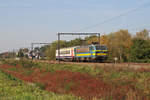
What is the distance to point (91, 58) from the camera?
39.2m

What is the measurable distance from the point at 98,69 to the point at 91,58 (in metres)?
11.3

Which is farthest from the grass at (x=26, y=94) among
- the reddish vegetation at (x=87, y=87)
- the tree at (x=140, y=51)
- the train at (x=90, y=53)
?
the tree at (x=140, y=51)

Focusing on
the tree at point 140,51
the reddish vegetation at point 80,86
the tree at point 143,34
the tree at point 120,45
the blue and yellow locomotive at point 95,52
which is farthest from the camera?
the tree at point 143,34

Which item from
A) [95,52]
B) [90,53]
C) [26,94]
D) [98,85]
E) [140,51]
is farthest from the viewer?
[140,51]

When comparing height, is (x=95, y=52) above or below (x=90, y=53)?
above

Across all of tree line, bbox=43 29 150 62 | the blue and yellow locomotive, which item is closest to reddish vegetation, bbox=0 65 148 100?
the blue and yellow locomotive

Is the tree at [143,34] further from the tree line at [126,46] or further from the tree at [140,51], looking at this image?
the tree at [140,51]

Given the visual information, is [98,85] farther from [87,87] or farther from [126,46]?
[126,46]

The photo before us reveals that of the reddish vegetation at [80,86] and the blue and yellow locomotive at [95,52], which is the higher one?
the blue and yellow locomotive at [95,52]

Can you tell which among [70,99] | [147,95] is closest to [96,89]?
[147,95]

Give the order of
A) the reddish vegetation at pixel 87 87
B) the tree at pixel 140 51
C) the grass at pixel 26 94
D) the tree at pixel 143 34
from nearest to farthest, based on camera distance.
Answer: the grass at pixel 26 94 → the reddish vegetation at pixel 87 87 → the tree at pixel 140 51 → the tree at pixel 143 34

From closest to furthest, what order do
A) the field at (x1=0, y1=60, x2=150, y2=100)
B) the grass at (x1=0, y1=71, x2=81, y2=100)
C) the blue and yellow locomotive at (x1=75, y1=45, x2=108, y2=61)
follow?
the grass at (x1=0, y1=71, x2=81, y2=100)
the field at (x1=0, y1=60, x2=150, y2=100)
the blue and yellow locomotive at (x1=75, y1=45, x2=108, y2=61)

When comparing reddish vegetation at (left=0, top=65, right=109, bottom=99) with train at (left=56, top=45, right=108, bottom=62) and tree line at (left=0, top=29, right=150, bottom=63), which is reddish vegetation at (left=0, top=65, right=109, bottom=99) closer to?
train at (left=56, top=45, right=108, bottom=62)

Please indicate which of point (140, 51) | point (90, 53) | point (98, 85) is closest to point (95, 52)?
point (90, 53)
